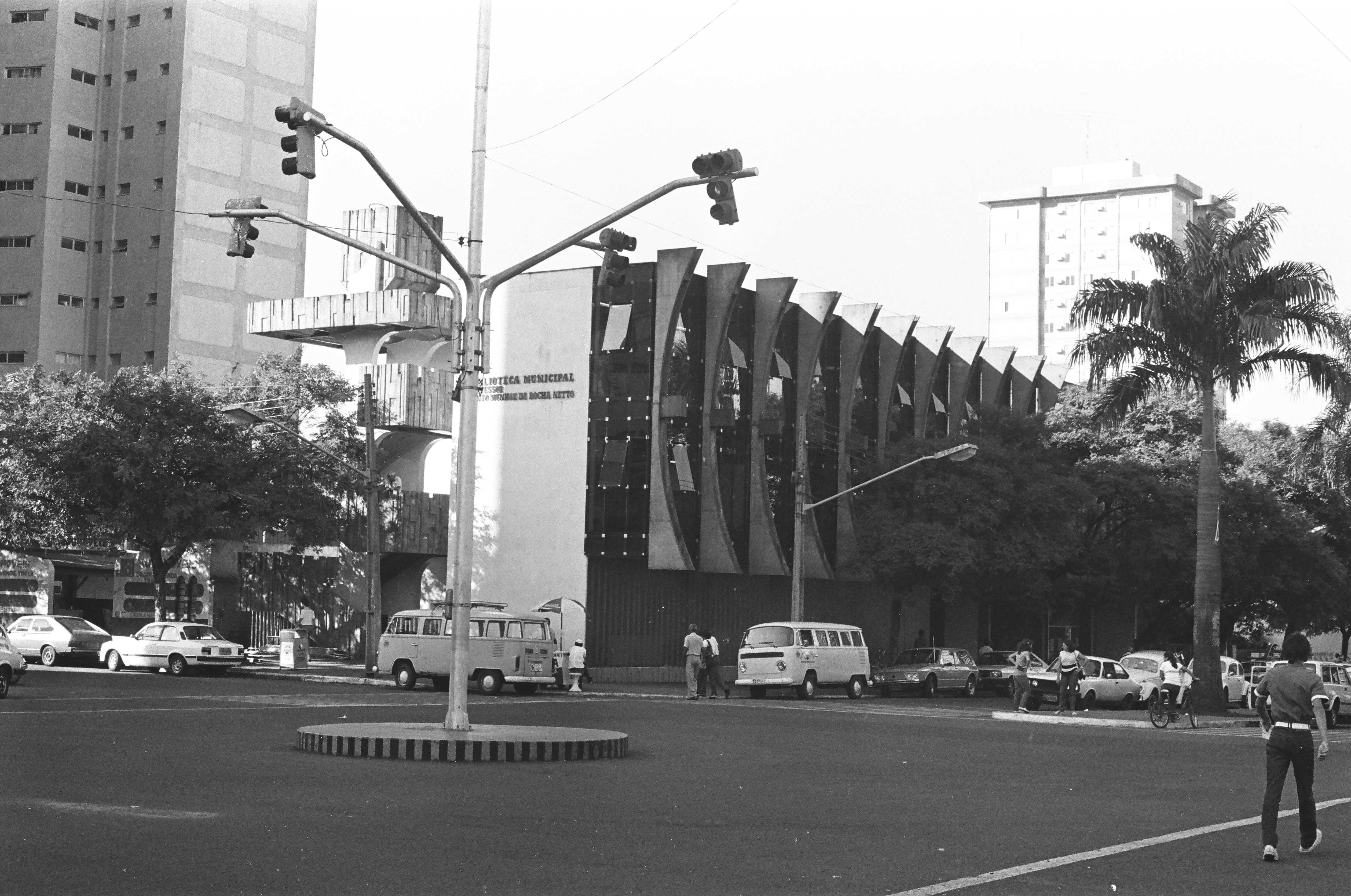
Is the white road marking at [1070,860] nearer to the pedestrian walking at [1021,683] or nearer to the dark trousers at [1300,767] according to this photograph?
the dark trousers at [1300,767]

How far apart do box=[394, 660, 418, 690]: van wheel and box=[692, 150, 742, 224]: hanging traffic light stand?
76.8ft

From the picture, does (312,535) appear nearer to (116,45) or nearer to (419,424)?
(419,424)

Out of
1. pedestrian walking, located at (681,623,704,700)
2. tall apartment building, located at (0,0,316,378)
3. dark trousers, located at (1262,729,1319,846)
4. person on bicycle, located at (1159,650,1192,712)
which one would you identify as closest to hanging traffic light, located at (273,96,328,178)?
dark trousers, located at (1262,729,1319,846)

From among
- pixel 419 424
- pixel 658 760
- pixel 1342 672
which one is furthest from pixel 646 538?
pixel 658 760

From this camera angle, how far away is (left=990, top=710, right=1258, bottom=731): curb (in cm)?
3341

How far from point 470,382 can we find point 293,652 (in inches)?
1061

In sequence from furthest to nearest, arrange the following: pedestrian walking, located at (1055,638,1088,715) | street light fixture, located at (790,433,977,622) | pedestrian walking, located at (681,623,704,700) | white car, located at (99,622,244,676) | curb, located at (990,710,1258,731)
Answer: street light fixture, located at (790,433,977,622) < white car, located at (99,622,244,676) < pedestrian walking, located at (681,623,704,700) < pedestrian walking, located at (1055,638,1088,715) < curb, located at (990,710,1258,731)

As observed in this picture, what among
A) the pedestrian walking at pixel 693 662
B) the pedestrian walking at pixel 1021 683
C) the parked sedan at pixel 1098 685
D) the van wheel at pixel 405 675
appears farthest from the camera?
the parked sedan at pixel 1098 685

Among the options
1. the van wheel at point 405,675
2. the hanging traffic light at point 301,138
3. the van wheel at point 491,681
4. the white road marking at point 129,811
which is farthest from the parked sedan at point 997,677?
the white road marking at point 129,811

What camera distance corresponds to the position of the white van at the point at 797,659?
4147cm

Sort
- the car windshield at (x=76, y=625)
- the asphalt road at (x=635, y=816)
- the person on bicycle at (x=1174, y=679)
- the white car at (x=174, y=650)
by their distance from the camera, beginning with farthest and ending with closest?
the car windshield at (x=76, y=625), the white car at (x=174, y=650), the person on bicycle at (x=1174, y=679), the asphalt road at (x=635, y=816)

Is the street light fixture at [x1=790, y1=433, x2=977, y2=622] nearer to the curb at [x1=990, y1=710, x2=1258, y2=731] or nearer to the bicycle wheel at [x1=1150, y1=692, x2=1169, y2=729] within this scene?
the curb at [x1=990, y1=710, x2=1258, y2=731]

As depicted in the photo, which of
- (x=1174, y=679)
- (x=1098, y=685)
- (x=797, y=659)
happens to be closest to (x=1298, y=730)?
(x=1174, y=679)

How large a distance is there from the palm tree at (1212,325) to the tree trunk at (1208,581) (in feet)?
0.09
